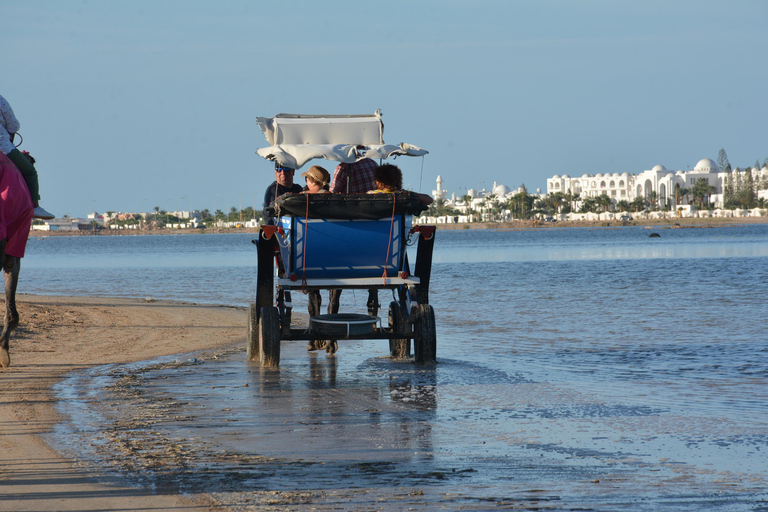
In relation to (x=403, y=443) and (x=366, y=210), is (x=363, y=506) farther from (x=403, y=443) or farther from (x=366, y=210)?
(x=366, y=210)

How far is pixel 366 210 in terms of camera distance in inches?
346

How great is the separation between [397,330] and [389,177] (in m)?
1.90

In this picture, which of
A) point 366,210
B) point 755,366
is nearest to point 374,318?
point 366,210

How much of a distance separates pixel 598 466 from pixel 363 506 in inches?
67.6

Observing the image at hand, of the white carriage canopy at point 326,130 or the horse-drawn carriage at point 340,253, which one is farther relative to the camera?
the white carriage canopy at point 326,130

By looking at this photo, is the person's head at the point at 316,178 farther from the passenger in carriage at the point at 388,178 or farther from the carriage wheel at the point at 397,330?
the carriage wheel at the point at 397,330

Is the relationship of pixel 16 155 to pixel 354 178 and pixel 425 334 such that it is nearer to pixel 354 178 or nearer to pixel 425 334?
pixel 354 178

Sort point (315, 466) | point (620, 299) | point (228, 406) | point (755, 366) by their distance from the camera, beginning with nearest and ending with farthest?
point (315, 466)
point (228, 406)
point (755, 366)
point (620, 299)

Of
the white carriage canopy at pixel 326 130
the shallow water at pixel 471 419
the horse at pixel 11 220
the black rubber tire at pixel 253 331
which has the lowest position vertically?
the shallow water at pixel 471 419

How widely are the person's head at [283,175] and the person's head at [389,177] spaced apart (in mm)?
1280

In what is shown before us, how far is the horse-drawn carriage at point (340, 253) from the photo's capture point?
8.80 metres

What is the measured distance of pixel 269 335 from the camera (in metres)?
9.33

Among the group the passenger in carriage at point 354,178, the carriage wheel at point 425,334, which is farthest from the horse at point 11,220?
the carriage wheel at point 425,334

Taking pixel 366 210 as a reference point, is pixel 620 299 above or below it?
below
